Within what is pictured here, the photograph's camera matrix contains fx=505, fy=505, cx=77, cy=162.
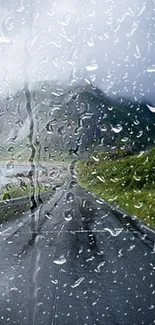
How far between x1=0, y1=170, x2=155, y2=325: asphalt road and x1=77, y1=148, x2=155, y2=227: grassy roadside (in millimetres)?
409

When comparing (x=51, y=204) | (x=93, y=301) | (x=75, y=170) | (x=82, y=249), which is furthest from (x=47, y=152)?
(x=51, y=204)

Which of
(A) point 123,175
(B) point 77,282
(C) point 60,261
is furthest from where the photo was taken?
(A) point 123,175

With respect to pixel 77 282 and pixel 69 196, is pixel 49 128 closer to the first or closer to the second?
pixel 77 282

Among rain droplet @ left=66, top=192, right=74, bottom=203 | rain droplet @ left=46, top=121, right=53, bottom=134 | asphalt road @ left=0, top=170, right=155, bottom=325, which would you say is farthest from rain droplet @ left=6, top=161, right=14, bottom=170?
rain droplet @ left=66, top=192, right=74, bottom=203

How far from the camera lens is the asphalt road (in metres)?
4.70

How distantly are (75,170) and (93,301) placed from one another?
2578 millimetres

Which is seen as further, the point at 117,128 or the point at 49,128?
the point at 49,128

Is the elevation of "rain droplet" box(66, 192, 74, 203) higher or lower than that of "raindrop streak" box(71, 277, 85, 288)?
lower

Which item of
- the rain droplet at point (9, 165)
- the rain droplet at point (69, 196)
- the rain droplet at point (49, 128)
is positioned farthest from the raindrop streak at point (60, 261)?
the rain droplet at point (69, 196)

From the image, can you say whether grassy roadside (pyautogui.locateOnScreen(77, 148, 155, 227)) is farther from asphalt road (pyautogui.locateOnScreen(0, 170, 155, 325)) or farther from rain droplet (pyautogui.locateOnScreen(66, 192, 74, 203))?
rain droplet (pyautogui.locateOnScreen(66, 192, 74, 203))

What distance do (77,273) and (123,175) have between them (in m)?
2.26

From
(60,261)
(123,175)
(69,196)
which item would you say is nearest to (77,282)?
(60,261)

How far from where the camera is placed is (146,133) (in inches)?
235

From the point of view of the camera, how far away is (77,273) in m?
6.60
